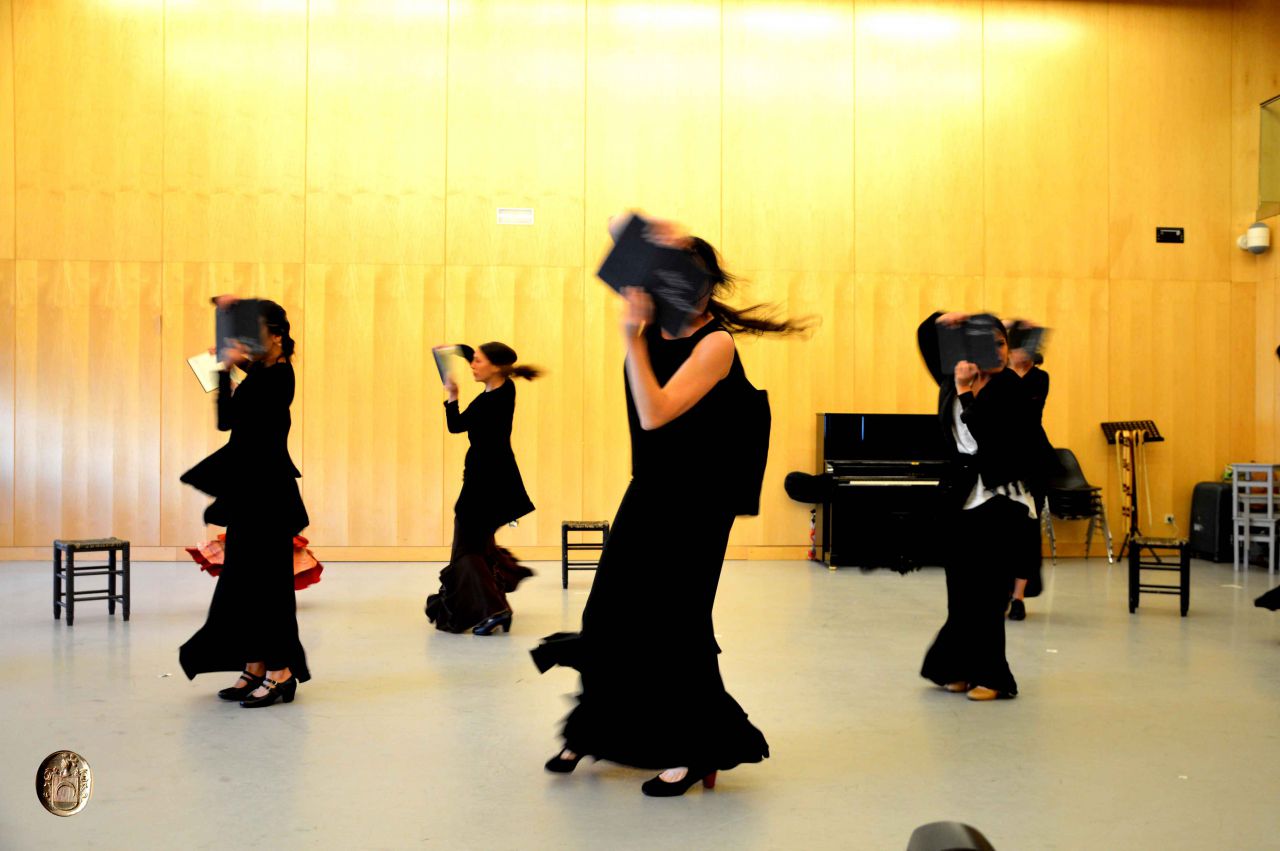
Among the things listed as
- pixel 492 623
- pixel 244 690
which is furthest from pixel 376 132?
pixel 244 690

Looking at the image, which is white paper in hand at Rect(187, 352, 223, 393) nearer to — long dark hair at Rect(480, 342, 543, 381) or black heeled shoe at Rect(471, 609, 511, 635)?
long dark hair at Rect(480, 342, 543, 381)

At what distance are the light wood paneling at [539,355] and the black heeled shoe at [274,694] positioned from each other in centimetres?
505

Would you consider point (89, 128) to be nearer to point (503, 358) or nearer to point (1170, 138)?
point (503, 358)

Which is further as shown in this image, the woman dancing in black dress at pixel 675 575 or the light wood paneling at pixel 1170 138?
the light wood paneling at pixel 1170 138

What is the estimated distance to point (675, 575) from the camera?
125 inches

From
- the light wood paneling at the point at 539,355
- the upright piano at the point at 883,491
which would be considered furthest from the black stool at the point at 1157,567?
the light wood paneling at the point at 539,355

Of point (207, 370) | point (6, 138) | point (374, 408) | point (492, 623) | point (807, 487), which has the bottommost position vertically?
point (492, 623)

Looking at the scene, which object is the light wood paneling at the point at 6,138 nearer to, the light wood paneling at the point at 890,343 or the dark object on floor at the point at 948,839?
the light wood paneling at the point at 890,343

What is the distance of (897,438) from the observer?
9180mm

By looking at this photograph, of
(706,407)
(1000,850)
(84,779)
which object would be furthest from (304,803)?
(1000,850)

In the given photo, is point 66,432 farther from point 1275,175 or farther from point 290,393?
point 1275,175

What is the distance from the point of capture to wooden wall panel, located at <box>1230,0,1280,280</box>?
997 cm

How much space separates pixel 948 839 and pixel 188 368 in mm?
A: 9033

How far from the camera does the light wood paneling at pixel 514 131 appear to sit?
9.39 metres
